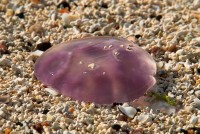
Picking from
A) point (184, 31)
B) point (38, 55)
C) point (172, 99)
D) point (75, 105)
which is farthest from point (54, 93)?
point (184, 31)

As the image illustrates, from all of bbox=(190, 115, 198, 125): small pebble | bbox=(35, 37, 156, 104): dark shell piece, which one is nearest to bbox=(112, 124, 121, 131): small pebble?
bbox=(35, 37, 156, 104): dark shell piece

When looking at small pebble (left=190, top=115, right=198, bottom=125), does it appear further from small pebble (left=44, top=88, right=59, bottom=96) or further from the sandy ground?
small pebble (left=44, top=88, right=59, bottom=96)

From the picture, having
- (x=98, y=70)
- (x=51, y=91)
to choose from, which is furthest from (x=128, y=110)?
(x=51, y=91)

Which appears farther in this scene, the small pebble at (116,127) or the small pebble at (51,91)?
the small pebble at (51,91)

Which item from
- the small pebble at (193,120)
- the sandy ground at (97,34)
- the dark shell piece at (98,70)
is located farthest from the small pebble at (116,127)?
the small pebble at (193,120)

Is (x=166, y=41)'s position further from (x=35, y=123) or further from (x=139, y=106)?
(x=35, y=123)

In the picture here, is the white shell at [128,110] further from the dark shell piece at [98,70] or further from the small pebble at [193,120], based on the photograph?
the small pebble at [193,120]
